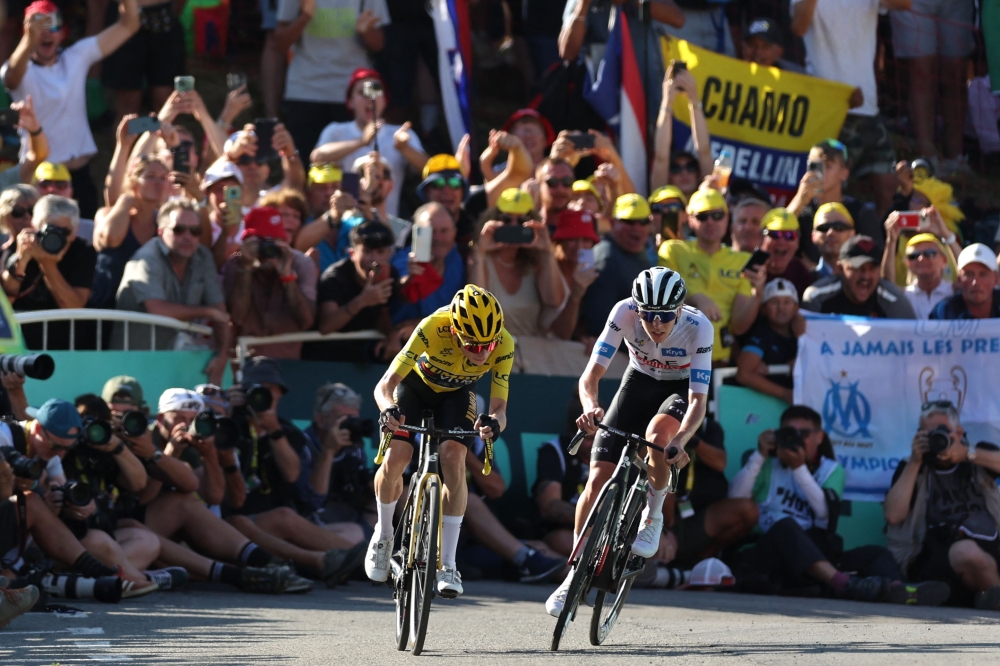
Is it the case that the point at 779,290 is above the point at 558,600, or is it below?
above

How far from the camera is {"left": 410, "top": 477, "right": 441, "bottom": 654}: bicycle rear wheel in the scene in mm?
8078

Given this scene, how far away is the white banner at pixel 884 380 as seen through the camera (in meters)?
12.4

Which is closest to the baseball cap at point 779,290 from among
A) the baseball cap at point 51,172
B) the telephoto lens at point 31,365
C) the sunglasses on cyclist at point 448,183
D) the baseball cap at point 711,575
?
the baseball cap at point 711,575

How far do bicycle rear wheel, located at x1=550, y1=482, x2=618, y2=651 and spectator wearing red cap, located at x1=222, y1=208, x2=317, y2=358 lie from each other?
12.0 feet

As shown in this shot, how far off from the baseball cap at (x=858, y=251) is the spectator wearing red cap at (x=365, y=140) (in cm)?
381

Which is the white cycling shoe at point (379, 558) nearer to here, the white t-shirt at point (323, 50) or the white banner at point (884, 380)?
the white banner at point (884, 380)

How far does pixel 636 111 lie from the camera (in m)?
14.5

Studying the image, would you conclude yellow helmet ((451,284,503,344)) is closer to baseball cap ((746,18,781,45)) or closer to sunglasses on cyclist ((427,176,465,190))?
sunglasses on cyclist ((427,176,465,190))

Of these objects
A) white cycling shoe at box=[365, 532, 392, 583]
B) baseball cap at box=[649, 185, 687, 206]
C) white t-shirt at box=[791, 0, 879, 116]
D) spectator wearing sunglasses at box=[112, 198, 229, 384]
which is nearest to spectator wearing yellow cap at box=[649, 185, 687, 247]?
baseball cap at box=[649, 185, 687, 206]

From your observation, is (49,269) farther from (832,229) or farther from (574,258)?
(832,229)

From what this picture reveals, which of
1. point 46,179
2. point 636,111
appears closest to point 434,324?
point 46,179

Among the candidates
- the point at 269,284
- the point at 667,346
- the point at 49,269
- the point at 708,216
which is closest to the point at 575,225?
the point at 708,216

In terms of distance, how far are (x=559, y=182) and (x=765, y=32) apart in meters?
3.71

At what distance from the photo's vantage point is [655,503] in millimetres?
8992
